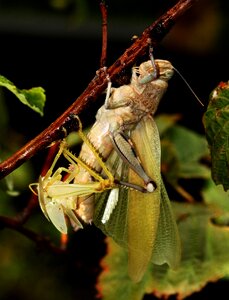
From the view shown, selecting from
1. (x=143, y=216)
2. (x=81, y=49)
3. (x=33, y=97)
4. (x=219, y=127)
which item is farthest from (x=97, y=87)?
(x=81, y=49)

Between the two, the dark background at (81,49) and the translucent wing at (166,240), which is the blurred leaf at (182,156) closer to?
the translucent wing at (166,240)

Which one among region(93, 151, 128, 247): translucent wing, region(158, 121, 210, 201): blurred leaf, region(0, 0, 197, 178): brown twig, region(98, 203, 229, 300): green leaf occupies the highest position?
region(0, 0, 197, 178): brown twig

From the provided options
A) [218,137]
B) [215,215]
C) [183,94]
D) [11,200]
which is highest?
[218,137]

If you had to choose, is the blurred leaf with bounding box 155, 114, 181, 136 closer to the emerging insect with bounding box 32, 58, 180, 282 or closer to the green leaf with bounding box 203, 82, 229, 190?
the emerging insect with bounding box 32, 58, 180, 282

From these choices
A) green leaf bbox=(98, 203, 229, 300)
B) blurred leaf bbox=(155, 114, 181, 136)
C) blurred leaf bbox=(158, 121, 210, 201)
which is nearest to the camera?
green leaf bbox=(98, 203, 229, 300)

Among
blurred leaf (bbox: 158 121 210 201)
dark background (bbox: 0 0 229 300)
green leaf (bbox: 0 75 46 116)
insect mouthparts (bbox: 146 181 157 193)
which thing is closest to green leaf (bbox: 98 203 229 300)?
blurred leaf (bbox: 158 121 210 201)

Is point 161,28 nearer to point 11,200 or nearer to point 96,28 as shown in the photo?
point 11,200

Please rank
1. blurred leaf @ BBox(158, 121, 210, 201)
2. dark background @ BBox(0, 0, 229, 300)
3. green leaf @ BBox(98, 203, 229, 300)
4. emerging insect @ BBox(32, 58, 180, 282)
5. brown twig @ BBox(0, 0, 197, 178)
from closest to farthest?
brown twig @ BBox(0, 0, 197, 178) → emerging insect @ BBox(32, 58, 180, 282) → green leaf @ BBox(98, 203, 229, 300) → blurred leaf @ BBox(158, 121, 210, 201) → dark background @ BBox(0, 0, 229, 300)

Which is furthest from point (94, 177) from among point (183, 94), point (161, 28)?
point (183, 94)
